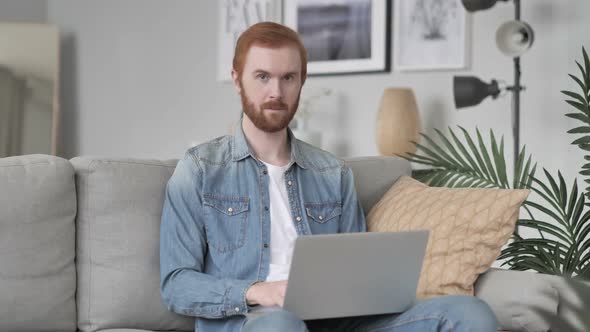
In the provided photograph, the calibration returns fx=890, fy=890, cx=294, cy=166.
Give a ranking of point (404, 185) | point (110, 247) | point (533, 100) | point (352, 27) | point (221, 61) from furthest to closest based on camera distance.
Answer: point (221, 61) → point (352, 27) → point (533, 100) → point (404, 185) → point (110, 247)

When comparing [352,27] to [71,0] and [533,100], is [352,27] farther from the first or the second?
[71,0]

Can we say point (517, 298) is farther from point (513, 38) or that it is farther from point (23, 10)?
point (23, 10)

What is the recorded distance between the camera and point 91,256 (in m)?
2.18

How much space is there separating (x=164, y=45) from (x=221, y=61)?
0.51 meters

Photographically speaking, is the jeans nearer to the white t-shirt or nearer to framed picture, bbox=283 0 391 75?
the white t-shirt

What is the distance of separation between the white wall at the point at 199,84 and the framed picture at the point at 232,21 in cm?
8

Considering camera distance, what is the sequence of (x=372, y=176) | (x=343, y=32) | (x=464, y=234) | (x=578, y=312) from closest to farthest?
(x=578, y=312) < (x=464, y=234) < (x=372, y=176) < (x=343, y=32)

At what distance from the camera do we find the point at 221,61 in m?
5.23

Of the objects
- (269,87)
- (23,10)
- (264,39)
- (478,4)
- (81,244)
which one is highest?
(23,10)

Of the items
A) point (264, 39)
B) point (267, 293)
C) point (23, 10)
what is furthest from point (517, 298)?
point (23, 10)

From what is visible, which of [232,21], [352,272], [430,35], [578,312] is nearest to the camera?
[578,312]

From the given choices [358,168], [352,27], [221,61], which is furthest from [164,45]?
[358,168]

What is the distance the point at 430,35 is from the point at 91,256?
8.47 feet

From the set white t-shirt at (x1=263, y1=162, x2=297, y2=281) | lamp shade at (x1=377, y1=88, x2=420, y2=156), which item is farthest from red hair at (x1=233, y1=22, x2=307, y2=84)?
lamp shade at (x1=377, y1=88, x2=420, y2=156)
